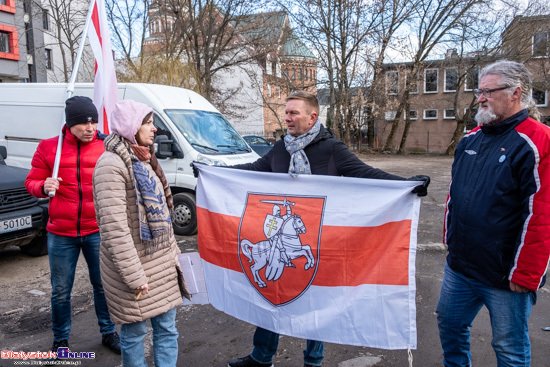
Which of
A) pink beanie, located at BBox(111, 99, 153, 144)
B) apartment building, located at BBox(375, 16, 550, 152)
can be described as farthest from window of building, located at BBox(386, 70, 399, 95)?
pink beanie, located at BBox(111, 99, 153, 144)

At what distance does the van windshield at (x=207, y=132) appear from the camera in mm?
8039

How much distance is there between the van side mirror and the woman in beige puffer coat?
16.2 ft

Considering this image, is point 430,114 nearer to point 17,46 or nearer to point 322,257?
point 17,46

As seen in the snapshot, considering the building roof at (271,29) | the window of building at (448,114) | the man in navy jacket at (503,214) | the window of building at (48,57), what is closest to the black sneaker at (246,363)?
the man in navy jacket at (503,214)

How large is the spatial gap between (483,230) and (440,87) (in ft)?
155

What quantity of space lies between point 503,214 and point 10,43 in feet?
129

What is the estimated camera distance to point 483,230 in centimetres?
263

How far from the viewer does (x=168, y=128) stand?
7.97 metres

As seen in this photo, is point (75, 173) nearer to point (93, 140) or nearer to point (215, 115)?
point (93, 140)

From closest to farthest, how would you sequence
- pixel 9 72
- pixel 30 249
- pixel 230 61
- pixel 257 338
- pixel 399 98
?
pixel 257 338, pixel 30 249, pixel 230 61, pixel 9 72, pixel 399 98

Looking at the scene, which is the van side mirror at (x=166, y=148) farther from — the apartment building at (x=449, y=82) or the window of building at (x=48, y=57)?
the window of building at (x=48, y=57)

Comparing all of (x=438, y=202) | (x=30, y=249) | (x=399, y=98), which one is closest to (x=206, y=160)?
(x=30, y=249)

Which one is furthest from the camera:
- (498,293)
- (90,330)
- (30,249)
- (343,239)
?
(30,249)

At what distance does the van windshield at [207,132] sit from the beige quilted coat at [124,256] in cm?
516
